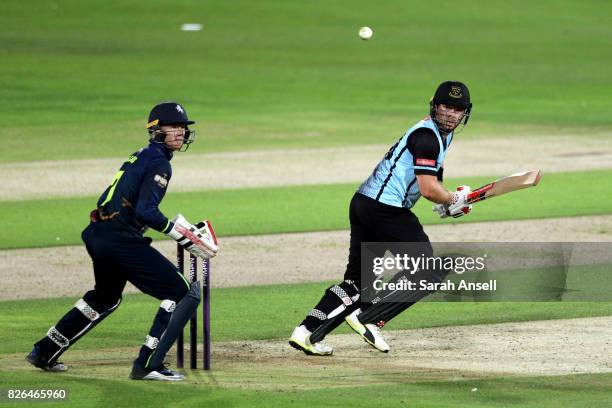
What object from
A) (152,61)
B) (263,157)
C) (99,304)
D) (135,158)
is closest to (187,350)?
(99,304)

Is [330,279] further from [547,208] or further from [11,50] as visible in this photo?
[11,50]

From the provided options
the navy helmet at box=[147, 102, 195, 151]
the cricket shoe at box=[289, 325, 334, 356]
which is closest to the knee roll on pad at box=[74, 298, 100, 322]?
the navy helmet at box=[147, 102, 195, 151]

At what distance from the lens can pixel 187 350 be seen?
34.0 ft

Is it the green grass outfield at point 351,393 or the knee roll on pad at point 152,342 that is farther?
the knee roll on pad at point 152,342

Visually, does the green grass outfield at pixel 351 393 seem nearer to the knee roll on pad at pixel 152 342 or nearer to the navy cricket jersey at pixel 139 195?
the knee roll on pad at pixel 152 342

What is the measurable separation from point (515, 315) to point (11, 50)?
31062 millimetres

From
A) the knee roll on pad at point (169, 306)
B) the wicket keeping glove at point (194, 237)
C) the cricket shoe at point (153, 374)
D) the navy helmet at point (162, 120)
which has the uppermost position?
the navy helmet at point (162, 120)

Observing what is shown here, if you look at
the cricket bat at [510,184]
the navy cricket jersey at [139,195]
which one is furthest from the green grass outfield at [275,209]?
the cricket bat at [510,184]

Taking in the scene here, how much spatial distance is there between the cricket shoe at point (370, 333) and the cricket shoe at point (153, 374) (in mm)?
1564

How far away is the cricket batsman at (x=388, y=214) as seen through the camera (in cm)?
1009

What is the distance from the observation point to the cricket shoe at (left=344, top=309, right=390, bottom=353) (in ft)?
33.2

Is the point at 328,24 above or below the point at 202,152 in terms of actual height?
above

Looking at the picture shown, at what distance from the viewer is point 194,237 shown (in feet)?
30.1

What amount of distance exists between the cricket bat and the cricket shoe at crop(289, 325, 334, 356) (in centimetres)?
159
